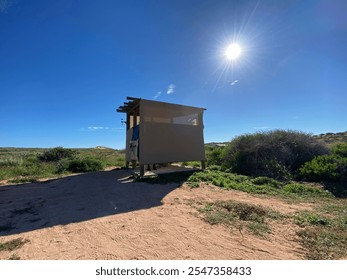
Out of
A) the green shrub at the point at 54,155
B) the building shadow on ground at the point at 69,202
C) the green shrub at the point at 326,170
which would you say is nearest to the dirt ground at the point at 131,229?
the building shadow on ground at the point at 69,202

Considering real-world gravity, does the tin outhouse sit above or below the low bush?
above

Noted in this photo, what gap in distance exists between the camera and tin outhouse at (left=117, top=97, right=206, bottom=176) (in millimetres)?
8062

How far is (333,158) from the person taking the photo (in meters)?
7.70

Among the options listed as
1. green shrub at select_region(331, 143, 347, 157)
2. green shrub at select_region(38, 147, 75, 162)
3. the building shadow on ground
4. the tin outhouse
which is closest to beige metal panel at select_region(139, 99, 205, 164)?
the tin outhouse

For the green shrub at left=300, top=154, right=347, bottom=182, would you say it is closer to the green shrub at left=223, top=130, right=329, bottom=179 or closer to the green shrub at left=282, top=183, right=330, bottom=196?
the green shrub at left=223, top=130, right=329, bottom=179

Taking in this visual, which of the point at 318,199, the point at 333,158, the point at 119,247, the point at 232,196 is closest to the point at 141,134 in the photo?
the point at 232,196

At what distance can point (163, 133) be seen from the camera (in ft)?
28.3

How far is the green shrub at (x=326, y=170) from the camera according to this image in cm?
697

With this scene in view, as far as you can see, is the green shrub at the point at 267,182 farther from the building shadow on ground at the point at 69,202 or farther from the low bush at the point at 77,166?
the low bush at the point at 77,166

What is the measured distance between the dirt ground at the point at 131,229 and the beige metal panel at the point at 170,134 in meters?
2.80

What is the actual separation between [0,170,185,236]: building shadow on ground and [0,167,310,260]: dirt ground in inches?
0.7

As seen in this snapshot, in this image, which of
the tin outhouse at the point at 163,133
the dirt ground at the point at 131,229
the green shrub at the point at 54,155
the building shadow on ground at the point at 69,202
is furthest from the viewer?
the green shrub at the point at 54,155

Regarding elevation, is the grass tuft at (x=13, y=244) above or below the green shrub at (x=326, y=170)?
below

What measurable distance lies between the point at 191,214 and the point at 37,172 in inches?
360
